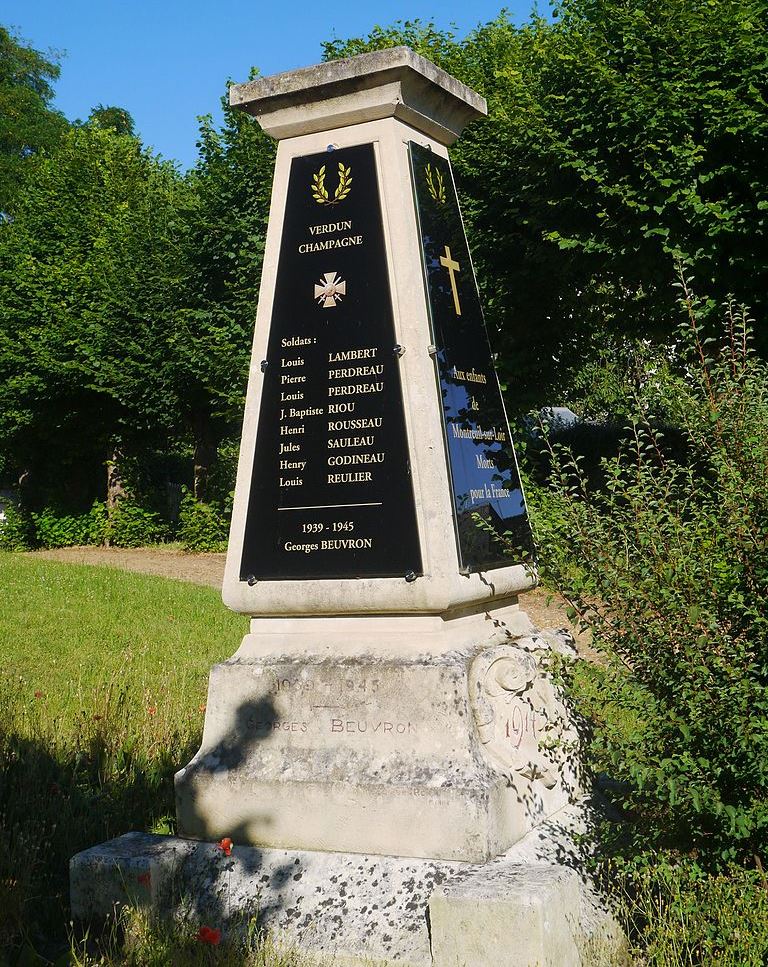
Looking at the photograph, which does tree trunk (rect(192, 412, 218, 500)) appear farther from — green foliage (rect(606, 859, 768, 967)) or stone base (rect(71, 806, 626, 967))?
green foliage (rect(606, 859, 768, 967))

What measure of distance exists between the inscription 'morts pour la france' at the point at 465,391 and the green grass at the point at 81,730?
220 centimetres

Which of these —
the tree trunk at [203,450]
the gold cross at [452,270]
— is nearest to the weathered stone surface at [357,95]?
the gold cross at [452,270]

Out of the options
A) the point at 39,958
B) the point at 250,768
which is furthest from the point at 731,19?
the point at 39,958

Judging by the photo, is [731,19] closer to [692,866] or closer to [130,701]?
[130,701]

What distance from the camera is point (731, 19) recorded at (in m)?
11.5

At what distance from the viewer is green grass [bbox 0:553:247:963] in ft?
14.3

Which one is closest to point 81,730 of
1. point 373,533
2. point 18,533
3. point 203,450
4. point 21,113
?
point 373,533

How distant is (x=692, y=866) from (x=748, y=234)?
959 centimetres

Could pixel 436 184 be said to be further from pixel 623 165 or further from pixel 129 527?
pixel 129 527

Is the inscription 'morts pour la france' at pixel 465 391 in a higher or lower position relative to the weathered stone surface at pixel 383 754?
higher

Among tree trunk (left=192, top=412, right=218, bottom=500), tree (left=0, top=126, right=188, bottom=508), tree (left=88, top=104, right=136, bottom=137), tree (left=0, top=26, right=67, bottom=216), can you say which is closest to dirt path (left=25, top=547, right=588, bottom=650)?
tree trunk (left=192, top=412, right=218, bottom=500)

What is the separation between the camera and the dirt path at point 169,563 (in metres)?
13.1

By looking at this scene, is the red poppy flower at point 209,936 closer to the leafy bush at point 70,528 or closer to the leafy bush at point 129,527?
the leafy bush at point 129,527

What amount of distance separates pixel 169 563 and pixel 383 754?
15578 mm
